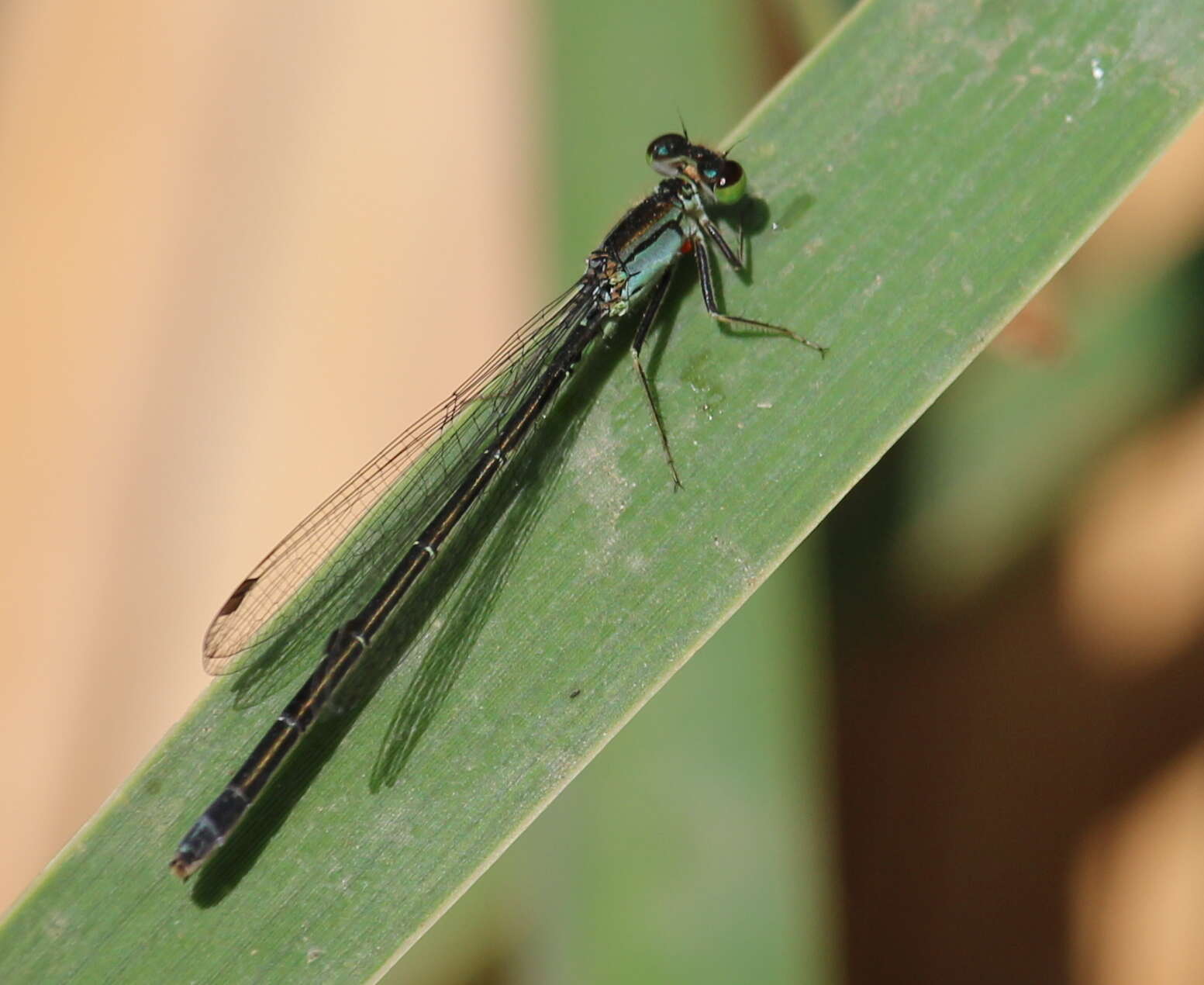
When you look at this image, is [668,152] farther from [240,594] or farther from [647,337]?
[240,594]

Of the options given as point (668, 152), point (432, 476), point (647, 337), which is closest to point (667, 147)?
point (668, 152)

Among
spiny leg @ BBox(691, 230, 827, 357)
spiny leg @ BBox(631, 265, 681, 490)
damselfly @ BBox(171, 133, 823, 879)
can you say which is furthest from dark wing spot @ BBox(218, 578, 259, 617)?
spiny leg @ BBox(691, 230, 827, 357)

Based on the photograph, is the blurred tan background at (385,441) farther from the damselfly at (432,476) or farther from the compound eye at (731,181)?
the compound eye at (731,181)

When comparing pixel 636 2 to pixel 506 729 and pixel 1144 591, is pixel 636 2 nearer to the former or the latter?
Result: pixel 506 729

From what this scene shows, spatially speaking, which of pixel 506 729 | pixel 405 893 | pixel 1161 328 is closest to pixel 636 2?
pixel 1161 328

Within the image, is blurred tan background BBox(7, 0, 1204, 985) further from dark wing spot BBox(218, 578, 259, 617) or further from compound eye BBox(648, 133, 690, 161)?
dark wing spot BBox(218, 578, 259, 617)

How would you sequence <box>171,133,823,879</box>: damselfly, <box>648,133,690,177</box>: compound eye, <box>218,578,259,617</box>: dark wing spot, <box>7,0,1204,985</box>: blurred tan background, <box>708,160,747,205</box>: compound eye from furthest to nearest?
<box>7,0,1204,985</box>: blurred tan background
<box>648,133,690,177</box>: compound eye
<box>218,578,259,617</box>: dark wing spot
<box>708,160,747,205</box>: compound eye
<box>171,133,823,879</box>: damselfly
